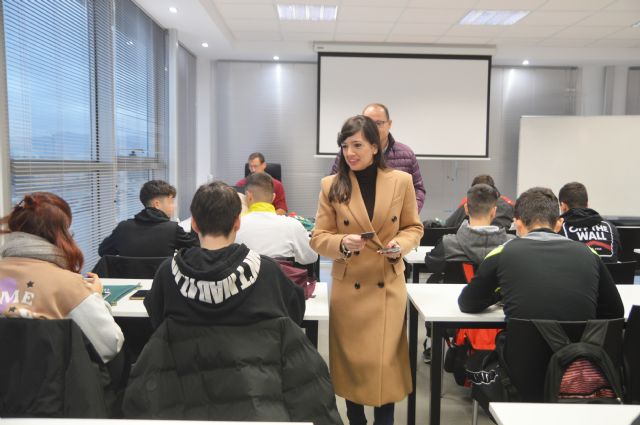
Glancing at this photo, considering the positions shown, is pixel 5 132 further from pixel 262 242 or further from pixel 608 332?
pixel 608 332

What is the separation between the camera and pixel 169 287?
4.73 feet

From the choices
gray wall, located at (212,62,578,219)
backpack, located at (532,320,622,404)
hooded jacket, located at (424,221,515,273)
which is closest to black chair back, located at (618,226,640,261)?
hooded jacket, located at (424,221,515,273)

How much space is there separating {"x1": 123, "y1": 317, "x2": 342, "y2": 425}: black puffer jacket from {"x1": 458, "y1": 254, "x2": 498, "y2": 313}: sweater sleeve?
0.86 metres

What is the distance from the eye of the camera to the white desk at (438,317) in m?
2.04

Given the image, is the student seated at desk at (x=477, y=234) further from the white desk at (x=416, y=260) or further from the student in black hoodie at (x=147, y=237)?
the student in black hoodie at (x=147, y=237)

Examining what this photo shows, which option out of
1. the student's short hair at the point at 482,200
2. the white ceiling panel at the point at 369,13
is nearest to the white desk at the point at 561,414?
the student's short hair at the point at 482,200

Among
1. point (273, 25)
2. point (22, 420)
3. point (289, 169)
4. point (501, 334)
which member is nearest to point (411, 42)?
point (273, 25)

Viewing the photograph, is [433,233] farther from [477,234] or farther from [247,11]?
[247,11]

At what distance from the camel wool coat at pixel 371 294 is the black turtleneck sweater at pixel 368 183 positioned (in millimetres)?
31

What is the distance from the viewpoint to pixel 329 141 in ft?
22.5

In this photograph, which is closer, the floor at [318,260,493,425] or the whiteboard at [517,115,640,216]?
the floor at [318,260,493,425]

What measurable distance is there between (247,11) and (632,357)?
→ 488cm

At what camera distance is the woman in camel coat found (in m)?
2.02

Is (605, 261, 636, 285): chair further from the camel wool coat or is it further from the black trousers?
the black trousers
